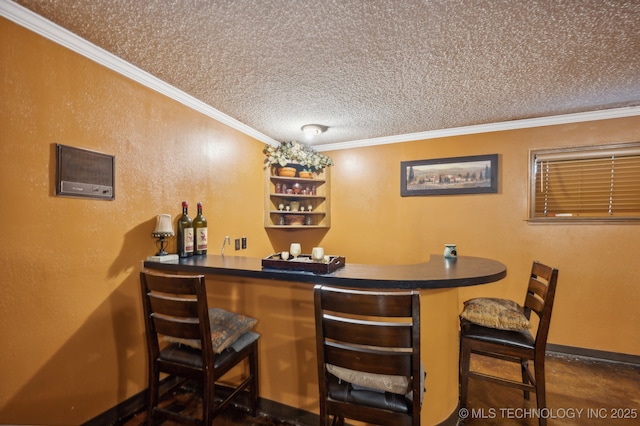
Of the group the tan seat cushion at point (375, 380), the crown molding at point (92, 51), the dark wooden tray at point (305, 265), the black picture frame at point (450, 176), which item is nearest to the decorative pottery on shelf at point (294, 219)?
the black picture frame at point (450, 176)

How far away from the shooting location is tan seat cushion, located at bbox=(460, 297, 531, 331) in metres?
1.64

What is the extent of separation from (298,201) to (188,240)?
1875 mm

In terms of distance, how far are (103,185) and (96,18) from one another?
0.91 m

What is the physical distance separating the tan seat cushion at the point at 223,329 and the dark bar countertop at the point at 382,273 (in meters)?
0.27

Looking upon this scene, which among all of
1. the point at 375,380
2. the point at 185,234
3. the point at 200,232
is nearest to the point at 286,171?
the point at 200,232

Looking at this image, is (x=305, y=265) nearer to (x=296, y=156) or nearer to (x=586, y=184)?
(x=296, y=156)

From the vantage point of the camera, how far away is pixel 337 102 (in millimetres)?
2379

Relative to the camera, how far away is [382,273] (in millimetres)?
1501

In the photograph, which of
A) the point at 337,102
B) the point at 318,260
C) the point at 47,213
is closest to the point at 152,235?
the point at 47,213

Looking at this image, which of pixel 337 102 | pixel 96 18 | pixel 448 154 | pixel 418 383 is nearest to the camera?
pixel 418 383

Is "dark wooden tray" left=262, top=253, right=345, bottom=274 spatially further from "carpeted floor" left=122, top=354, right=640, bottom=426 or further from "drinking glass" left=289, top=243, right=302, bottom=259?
"carpeted floor" left=122, top=354, right=640, bottom=426

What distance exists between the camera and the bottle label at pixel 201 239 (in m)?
2.25

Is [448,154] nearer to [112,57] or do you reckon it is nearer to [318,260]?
[318,260]

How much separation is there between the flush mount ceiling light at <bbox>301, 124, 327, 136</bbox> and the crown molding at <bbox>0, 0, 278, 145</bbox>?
2.94 feet
